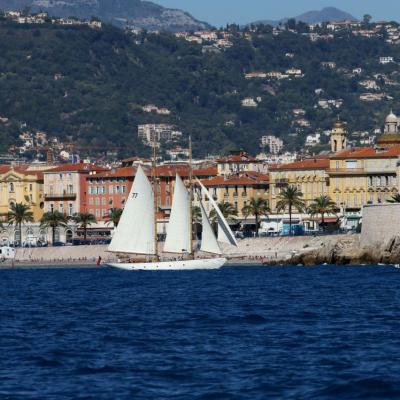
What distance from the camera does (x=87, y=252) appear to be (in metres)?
144

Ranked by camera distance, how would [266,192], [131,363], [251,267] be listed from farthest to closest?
1. [266,192]
2. [251,267]
3. [131,363]

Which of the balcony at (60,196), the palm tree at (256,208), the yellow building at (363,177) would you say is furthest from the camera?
the balcony at (60,196)

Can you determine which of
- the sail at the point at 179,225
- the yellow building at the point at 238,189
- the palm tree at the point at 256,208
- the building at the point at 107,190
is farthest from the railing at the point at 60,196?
the sail at the point at 179,225

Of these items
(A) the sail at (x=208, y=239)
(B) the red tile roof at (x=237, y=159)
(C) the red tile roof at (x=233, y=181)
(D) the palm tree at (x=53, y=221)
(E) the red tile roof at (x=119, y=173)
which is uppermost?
(B) the red tile roof at (x=237, y=159)

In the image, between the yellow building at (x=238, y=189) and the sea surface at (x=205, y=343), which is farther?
the yellow building at (x=238, y=189)

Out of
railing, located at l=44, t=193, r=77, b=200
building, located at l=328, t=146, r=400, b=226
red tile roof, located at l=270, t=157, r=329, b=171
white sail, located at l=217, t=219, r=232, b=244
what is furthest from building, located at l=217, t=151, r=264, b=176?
white sail, located at l=217, t=219, r=232, b=244

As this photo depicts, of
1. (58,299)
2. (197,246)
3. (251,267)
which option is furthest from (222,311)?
(197,246)

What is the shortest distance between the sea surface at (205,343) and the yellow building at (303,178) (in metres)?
79.8

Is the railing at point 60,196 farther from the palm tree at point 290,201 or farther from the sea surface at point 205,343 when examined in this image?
the sea surface at point 205,343

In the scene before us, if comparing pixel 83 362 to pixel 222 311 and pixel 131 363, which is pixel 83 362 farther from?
pixel 222 311

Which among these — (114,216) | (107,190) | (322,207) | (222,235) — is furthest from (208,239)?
(107,190)

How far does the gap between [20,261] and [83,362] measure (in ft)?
329

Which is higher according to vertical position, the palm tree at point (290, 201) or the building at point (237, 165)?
the building at point (237, 165)

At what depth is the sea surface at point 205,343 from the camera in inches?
1660
